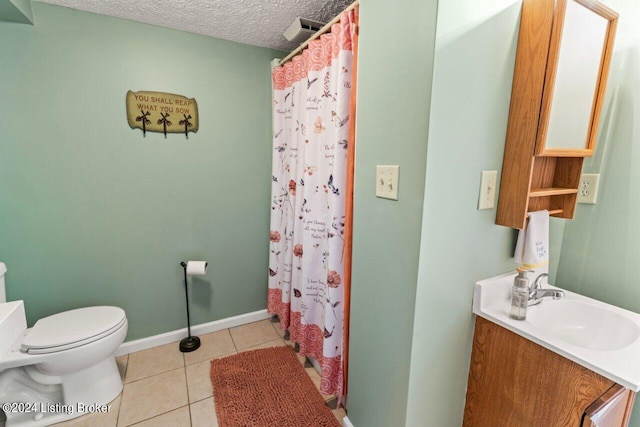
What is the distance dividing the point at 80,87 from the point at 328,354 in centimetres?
211

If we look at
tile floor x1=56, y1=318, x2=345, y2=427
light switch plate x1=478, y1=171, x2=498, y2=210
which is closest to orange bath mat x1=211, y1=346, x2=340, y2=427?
tile floor x1=56, y1=318, x2=345, y2=427

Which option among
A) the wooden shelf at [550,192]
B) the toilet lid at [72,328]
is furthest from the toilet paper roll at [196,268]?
the wooden shelf at [550,192]

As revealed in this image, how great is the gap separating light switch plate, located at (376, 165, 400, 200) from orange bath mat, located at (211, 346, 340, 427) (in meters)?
1.26

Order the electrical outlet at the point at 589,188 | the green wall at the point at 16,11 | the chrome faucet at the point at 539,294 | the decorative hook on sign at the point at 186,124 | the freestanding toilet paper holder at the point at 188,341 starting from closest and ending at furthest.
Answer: the chrome faucet at the point at 539,294, the electrical outlet at the point at 589,188, the green wall at the point at 16,11, the decorative hook on sign at the point at 186,124, the freestanding toilet paper holder at the point at 188,341

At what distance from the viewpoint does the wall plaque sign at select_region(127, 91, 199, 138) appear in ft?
5.82

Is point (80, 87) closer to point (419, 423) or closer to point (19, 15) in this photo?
point (19, 15)

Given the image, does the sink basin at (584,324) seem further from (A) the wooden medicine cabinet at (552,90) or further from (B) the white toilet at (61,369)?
(B) the white toilet at (61,369)

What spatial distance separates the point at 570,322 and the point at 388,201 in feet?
3.10

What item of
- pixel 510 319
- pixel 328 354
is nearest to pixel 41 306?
pixel 328 354

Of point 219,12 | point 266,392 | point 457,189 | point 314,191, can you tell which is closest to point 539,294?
point 457,189

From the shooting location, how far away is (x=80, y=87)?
5.41ft

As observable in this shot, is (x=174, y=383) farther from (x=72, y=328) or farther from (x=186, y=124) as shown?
(x=186, y=124)

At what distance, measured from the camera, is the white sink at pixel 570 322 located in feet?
2.87

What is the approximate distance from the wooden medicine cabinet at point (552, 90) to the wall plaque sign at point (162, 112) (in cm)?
186
